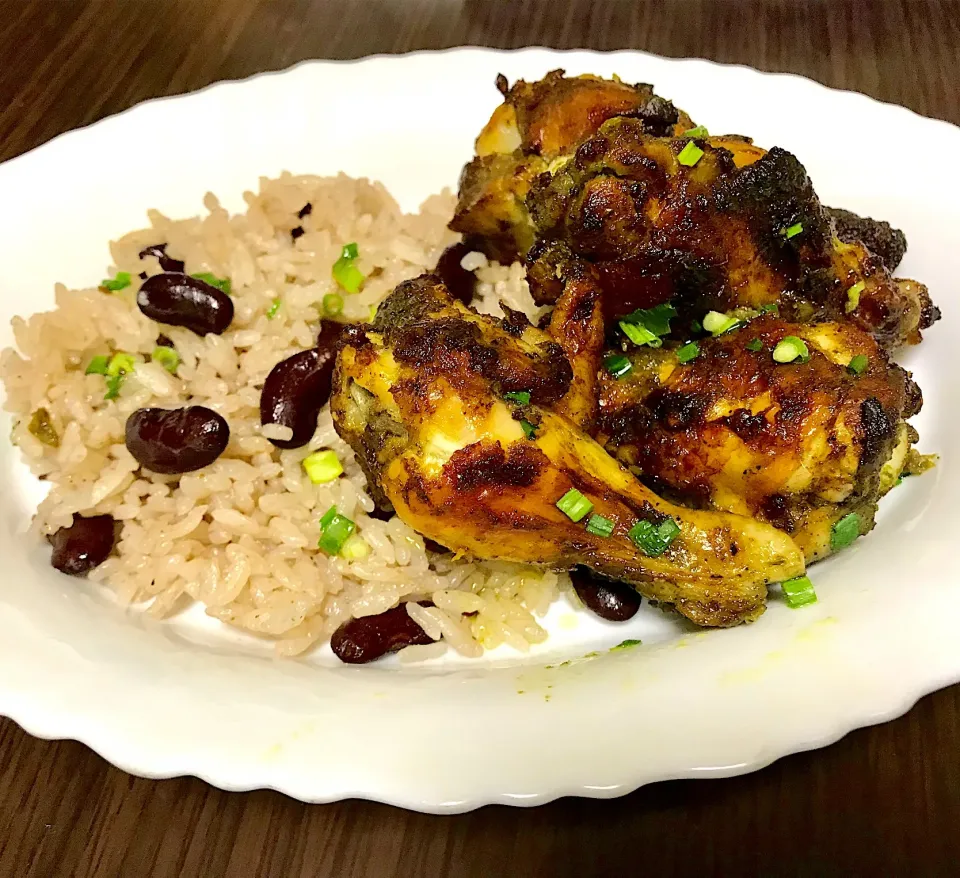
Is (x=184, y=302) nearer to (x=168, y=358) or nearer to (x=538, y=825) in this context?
(x=168, y=358)

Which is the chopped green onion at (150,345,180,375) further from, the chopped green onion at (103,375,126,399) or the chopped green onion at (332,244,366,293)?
the chopped green onion at (332,244,366,293)

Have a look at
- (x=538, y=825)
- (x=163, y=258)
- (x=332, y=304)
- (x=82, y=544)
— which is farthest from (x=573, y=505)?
(x=163, y=258)

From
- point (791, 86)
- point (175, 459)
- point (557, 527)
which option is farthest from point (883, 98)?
point (175, 459)

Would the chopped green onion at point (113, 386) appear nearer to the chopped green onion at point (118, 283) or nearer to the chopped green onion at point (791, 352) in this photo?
the chopped green onion at point (118, 283)

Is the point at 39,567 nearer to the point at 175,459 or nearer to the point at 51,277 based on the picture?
the point at 175,459

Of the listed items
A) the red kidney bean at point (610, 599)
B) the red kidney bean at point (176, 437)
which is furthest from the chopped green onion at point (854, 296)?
the red kidney bean at point (176, 437)

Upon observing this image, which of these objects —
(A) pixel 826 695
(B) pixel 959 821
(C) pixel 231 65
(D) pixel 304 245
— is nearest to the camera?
(A) pixel 826 695

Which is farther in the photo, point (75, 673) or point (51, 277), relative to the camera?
point (51, 277)
